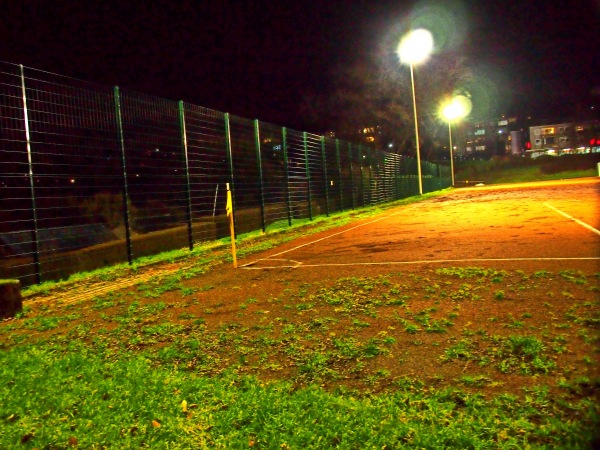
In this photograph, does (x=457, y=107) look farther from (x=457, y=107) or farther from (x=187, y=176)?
(x=187, y=176)

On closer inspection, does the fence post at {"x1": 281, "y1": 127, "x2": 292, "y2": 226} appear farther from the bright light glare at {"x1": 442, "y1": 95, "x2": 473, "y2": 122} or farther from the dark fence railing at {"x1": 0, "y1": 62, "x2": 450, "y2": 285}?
the bright light glare at {"x1": 442, "y1": 95, "x2": 473, "y2": 122}

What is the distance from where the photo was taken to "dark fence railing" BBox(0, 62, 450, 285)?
23.8 ft

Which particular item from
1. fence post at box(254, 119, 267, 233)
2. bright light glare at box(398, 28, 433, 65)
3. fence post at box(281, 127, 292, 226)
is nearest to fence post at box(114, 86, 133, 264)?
fence post at box(254, 119, 267, 233)

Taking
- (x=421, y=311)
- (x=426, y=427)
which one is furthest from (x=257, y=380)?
(x=421, y=311)

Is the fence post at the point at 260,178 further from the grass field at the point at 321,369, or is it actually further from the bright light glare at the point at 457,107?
the bright light glare at the point at 457,107

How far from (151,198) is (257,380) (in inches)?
305

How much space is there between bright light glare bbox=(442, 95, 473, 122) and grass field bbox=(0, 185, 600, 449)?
40237mm

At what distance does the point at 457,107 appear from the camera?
4353cm

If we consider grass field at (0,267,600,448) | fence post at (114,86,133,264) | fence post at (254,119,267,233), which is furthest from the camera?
fence post at (254,119,267,233)

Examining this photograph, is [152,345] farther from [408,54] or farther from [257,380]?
[408,54]

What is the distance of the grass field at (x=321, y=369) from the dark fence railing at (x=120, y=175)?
2.60m

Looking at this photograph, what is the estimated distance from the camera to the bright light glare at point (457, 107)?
43344 millimetres

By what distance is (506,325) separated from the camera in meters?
4.17

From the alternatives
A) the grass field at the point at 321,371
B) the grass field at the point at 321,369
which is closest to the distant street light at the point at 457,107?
the grass field at the point at 321,369
